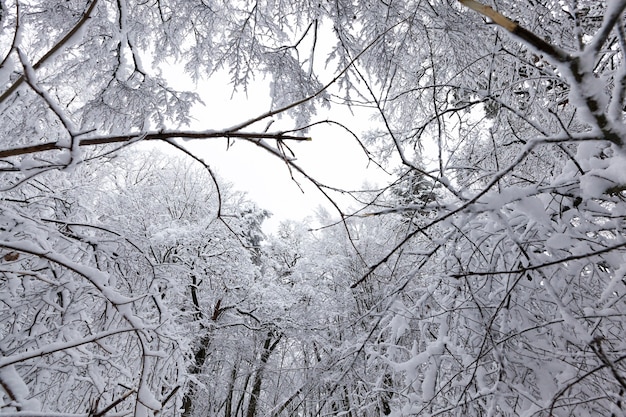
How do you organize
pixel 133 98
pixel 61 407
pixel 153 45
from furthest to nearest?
pixel 153 45, pixel 133 98, pixel 61 407

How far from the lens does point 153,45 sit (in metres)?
3.61

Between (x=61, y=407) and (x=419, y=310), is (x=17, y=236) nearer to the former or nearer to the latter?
(x=61, y=407)

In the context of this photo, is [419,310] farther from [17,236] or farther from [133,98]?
[133,98]

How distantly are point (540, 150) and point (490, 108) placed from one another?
913 mm

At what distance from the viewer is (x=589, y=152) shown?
1.33 m

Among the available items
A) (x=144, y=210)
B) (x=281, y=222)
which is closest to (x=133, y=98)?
(x=144, y=210)

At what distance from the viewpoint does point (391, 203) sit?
1965mm

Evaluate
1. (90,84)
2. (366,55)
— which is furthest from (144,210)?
(366,55)

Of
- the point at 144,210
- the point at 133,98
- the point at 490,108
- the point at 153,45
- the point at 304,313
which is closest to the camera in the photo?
the point at 133,98

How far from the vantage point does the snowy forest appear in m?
0.89

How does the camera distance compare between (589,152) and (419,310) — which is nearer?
(589,152)

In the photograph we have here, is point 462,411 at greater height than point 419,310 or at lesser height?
lesser

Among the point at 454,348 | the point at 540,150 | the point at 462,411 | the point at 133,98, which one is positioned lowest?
the point at 462,411

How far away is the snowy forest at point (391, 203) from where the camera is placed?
2.92 ft
